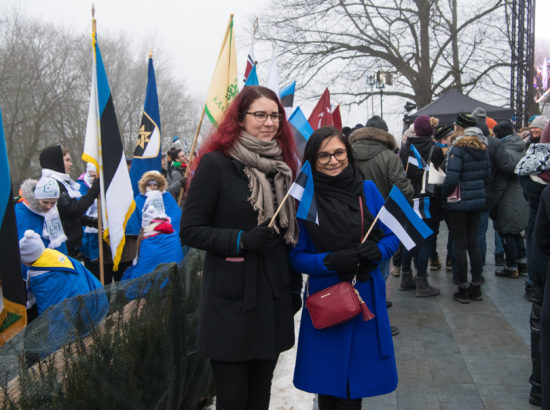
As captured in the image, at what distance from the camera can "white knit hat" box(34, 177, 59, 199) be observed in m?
4.84

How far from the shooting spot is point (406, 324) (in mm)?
5062

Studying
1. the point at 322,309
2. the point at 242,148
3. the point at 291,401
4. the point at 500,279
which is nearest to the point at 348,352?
the point at 322,309

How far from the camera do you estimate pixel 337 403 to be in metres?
2.54

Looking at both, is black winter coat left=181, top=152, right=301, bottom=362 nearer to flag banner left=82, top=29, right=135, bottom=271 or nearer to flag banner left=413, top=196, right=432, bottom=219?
flag banner left=413, top=196, right=432, bottom=219

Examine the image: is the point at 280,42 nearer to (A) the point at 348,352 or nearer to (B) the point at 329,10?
(B) the point at 329,10

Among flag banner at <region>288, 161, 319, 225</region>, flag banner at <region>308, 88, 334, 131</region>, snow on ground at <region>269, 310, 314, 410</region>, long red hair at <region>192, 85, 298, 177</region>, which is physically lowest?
snow on ground at <region>269, 310, 314, 410</region>

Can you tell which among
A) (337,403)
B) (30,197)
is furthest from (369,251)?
(30,197)

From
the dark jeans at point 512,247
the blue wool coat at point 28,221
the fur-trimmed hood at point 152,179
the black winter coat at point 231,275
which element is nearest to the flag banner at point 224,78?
the fur-trimmed hood at point 152,179

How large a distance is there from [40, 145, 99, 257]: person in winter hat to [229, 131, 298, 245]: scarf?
Answer: 3491 mm

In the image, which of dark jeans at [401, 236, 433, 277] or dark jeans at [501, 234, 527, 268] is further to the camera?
dark jeans at [501, 234, 527, 268]

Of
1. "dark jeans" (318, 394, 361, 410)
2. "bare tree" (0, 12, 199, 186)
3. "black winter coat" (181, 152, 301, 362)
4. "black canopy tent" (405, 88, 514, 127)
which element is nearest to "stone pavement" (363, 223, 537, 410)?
"dark jeans" (318, 394, 361, 410)

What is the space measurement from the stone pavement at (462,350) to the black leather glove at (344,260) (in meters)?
1.57

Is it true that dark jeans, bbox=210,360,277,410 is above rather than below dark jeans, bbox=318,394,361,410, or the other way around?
above

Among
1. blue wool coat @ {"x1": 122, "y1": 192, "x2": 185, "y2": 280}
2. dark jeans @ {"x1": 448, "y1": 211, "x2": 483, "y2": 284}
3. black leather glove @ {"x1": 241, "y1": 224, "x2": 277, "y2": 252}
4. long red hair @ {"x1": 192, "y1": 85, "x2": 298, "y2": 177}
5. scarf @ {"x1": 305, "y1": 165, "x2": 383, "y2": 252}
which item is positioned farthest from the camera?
dark jeans @ {"x1": 448, "y1": 211, "x2": 483, "y2": 284}
